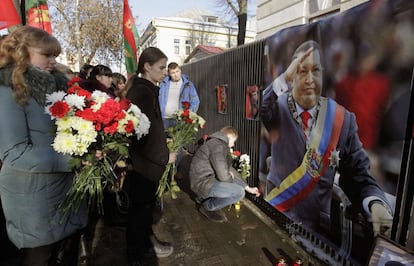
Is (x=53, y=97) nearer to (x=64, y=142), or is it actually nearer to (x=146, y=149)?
(x=64, y=142)

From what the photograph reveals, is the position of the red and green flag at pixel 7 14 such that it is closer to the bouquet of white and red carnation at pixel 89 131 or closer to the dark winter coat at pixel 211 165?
the bouquet of white and red carnation at pixel 89 131

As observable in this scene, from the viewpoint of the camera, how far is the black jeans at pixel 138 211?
2469mm

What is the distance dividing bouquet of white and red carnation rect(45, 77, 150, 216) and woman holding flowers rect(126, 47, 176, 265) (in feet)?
0.89

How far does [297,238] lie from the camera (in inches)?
125

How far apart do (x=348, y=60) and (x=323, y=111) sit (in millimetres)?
535

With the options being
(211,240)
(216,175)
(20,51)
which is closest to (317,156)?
(216,175)

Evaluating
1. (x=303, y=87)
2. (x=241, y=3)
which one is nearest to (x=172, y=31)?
(x=241, y=3)

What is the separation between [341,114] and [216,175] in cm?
183

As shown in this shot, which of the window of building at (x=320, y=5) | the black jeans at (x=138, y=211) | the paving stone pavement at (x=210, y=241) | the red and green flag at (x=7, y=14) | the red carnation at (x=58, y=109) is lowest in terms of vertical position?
the paving stone pavement at (x=210, y=241)

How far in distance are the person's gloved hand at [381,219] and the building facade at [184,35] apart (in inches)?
1198

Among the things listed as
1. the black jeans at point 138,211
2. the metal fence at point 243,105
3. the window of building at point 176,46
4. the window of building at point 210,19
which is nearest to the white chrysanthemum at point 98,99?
the black jeans at point 138,211

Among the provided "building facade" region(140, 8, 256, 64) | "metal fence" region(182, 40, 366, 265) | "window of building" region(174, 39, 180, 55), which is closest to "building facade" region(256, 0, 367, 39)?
"metal fence" region(182, 40, 366, 265)

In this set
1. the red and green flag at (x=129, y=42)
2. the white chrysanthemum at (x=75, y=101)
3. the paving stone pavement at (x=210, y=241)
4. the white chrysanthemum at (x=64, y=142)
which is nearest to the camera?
the white chrysanthemum at (x=64, y=142)

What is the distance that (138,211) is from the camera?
2.56 meters
